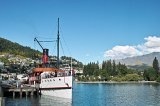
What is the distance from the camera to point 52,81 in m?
89.7

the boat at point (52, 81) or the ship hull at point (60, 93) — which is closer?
the ship hull at point (60, 93)

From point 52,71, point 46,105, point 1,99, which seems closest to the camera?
point 1,99

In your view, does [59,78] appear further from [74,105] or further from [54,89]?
[74,105]

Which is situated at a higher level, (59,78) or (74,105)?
(59,78)

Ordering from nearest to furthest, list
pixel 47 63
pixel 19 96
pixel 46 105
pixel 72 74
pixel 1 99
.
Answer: pixel 1 99, pixel 46 105, pixel 72 74, pixel 19 96, pixel 47 63

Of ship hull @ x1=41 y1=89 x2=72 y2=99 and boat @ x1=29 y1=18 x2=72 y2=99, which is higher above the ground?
boat @ x1=29 y1=18 x2=72 y2=99

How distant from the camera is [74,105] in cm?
7231

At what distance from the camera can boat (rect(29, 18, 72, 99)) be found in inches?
3330

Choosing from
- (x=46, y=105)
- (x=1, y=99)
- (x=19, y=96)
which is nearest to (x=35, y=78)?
(x=19, y=96)

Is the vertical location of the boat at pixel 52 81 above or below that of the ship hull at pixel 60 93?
above

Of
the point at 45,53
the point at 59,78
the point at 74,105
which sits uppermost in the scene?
the point at 45,53

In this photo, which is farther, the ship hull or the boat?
the boat

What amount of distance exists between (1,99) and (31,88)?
3071 inches

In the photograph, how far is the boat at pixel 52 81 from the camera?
3330 inches
